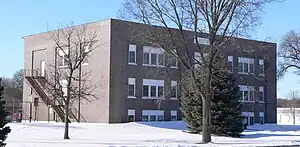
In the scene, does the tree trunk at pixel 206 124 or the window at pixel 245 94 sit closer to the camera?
the tree trunk at pixel 206 124

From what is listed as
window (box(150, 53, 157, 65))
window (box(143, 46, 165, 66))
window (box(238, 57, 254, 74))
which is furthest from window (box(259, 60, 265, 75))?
window (box(150, 53, 157, 65))

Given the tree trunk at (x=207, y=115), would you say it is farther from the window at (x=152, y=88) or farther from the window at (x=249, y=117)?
the window at (x=249, y=117)

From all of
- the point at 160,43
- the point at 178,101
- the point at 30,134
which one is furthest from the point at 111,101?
the point at 160,43

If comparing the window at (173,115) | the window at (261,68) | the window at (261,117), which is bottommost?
the window at (261,117)

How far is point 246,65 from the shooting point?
214ft

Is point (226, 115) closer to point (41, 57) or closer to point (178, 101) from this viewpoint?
point (178, 101)

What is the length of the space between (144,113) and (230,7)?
83.1 feet

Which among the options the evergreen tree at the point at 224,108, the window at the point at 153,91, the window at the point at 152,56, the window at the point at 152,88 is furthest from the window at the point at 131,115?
the evergreen tree at the point at 224,108

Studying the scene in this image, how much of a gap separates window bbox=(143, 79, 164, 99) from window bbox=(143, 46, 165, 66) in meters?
1.84

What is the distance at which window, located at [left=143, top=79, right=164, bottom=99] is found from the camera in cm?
5381

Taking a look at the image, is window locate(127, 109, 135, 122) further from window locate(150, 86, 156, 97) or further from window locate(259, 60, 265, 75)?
window locate(259, 60, 265, 75)

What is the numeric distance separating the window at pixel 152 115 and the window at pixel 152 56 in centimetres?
482

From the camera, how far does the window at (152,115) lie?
53.4 meters

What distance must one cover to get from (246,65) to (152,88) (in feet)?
52.7
